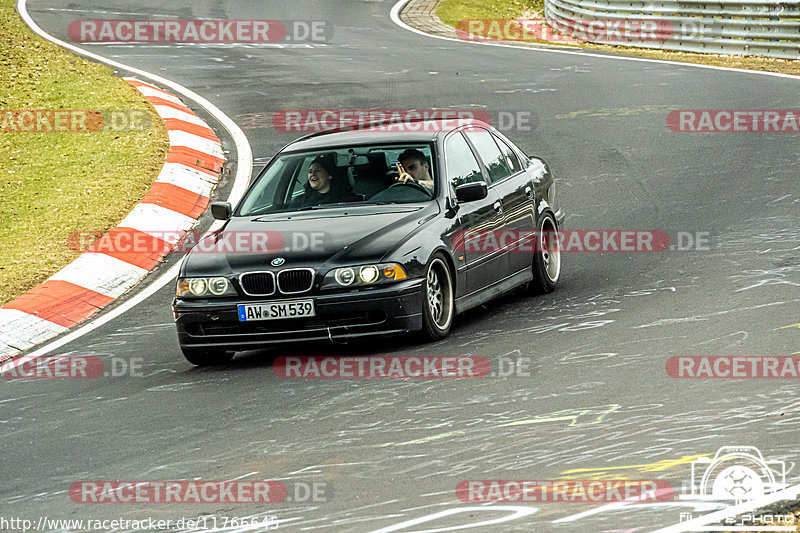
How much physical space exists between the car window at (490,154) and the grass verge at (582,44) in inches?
443

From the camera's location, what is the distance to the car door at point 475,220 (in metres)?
8.90

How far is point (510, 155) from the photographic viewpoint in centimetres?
1025

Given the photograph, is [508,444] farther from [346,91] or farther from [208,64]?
[208,64]

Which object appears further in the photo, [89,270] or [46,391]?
[89,270]

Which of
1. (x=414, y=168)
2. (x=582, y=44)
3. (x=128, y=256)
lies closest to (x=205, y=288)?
(x=414, y=168)

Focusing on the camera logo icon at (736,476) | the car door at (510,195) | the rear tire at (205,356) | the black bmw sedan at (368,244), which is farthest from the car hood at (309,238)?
the camera logo icon at (736,476)

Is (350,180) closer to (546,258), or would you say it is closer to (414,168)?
(414,168)

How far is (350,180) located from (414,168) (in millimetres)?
448

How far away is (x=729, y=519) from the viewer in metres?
4.74

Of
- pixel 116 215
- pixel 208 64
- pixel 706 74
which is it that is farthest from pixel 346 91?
pixel 116 215

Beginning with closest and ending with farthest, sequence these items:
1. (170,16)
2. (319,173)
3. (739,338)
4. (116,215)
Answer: (739,338), (319,173), (116,215), (170,16)

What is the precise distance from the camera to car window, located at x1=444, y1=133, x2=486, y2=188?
9188 mm

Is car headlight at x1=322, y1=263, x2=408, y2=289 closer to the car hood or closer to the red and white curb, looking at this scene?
the car hood

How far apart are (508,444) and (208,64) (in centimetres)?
1680
